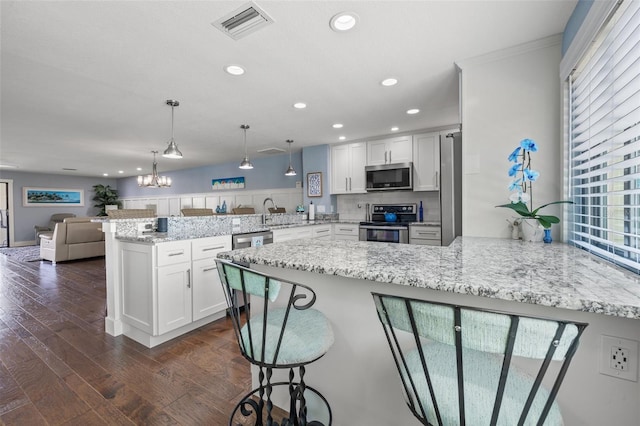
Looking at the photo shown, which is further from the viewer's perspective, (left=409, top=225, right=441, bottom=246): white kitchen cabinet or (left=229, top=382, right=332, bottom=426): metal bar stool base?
(left=409, top=225, right=441, bottom=246): white kitchen cabinet

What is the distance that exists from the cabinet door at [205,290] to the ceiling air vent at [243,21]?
1.92 metres

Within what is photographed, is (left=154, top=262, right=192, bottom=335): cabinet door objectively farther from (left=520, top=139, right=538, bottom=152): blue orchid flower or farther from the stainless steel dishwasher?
(left=520, top=139, right=538, bottom=152): blue orchid flower

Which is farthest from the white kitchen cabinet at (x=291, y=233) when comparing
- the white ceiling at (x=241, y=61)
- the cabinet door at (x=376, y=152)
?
the cabinet door at (x=376, y=152)

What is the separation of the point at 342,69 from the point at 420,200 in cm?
284

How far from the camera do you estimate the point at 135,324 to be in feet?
8.07

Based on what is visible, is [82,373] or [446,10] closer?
[446,10]

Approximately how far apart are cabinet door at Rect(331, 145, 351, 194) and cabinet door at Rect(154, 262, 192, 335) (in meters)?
3.12

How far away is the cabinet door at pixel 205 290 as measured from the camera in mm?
2629

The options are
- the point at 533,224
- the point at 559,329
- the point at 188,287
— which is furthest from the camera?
the point at 188,287

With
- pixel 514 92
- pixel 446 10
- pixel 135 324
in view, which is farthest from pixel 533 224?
pixel 135 324

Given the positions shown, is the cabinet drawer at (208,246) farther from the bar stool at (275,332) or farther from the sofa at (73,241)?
the sofa at (73,241)

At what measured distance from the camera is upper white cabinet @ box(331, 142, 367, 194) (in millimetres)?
4902

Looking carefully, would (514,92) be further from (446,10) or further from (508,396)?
(508,396)

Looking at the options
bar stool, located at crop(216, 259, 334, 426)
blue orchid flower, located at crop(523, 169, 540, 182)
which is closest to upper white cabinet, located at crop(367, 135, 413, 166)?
blue orchid flower, located at crop(523, 169, 540, 182)
